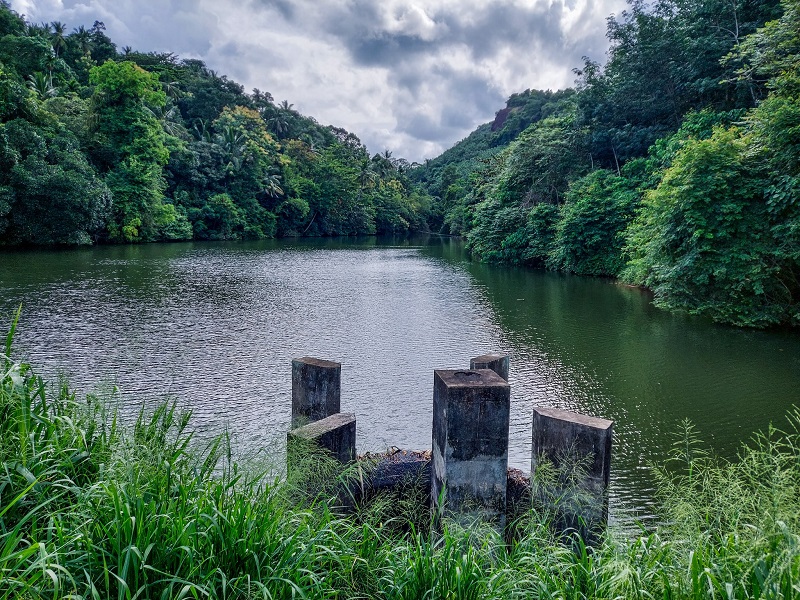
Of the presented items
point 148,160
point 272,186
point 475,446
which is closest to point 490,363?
point 475,446

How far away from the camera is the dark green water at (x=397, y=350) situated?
6961 mm

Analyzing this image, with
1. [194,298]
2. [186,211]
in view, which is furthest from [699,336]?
[186,211]

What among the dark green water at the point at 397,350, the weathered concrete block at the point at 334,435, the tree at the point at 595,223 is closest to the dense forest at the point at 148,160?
the dark green water at the point at 397,350

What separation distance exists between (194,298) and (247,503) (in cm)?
1380

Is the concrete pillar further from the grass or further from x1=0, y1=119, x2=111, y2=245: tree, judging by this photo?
x1=0, y1=119, x2=111, y2=245: tree

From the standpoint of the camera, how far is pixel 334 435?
3916 millimetres

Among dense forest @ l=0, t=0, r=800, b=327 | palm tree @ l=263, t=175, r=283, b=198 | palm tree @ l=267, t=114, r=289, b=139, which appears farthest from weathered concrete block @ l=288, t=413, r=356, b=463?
palm tree @ l=267, t=114, r=289, b=139

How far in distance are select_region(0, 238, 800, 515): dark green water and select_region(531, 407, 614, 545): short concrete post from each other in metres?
1.73

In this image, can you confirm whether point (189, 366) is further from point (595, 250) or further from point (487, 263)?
point (487, 263)

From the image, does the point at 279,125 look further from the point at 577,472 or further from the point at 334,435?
the point at 577,472

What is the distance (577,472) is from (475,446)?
705mm

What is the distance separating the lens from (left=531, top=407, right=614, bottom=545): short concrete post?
3514 mm

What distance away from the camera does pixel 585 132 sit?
24688mm

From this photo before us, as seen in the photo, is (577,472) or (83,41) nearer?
(577,472)
